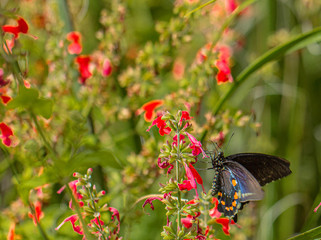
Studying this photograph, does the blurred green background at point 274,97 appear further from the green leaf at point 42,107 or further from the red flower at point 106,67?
the green leaf at point 42,107

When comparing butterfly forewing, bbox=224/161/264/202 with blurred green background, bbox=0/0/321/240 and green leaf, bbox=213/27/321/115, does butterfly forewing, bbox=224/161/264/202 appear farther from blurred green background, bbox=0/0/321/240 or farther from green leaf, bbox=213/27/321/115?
blurred green background, bbox=0/0/321/240

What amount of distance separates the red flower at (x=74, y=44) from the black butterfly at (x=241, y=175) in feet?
0.89

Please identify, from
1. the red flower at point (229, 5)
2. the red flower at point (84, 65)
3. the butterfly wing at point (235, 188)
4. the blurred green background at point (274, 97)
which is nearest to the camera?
the butterfly wing at point (235, 188)

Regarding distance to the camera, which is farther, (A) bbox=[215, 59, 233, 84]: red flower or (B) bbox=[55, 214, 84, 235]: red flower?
(A) bbox=[215, 59, 233, 84]: red flower

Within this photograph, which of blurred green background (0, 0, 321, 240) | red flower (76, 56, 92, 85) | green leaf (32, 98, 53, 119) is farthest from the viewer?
blurred green background (0, 0, 321, 240)

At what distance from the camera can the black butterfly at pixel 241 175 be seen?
1.62 feet

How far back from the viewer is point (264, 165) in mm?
535

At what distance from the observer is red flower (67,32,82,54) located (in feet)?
2.14

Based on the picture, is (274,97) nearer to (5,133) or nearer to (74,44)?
(74,44)

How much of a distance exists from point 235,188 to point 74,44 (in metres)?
0.34

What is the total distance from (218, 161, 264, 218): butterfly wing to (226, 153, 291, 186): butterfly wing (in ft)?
0.05

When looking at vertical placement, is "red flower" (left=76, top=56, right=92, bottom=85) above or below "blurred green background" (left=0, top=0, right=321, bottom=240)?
above

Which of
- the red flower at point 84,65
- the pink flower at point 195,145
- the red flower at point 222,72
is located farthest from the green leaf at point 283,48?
the red flower at point 84,65

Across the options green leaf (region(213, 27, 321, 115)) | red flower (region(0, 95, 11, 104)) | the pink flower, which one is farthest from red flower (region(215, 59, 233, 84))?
red flower (region(0, 95, 11, 104))
